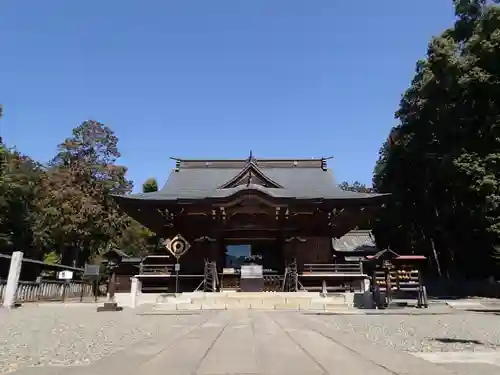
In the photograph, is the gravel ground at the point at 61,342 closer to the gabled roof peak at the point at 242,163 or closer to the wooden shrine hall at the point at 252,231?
the wooden shrine hall at the point at 252,231

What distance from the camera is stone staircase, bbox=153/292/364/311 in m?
16.8

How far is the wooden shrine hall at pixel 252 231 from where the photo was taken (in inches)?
842

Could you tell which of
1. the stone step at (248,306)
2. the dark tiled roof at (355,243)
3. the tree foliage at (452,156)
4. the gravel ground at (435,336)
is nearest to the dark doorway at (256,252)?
the stone step at (248,306)

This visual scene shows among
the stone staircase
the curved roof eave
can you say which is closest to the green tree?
the curved roof eave

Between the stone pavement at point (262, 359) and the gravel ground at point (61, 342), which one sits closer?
the stone pavement at point (262, 359)

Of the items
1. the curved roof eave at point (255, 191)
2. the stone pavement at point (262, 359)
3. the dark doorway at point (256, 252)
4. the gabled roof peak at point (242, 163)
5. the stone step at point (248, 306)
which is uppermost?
the gabled roof peak at point (242, 163)

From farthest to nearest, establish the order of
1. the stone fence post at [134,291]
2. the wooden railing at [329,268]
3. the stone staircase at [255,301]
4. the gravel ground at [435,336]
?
1. the wooden railing at [329,268]
2. the stone fence post at [134,291]
3. the stone staircase at [255,301]
4. the gravel ground at [435,336]

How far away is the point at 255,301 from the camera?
1739cm

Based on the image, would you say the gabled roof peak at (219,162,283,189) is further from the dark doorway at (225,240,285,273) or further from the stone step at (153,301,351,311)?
the stone step at (153,301,351,311)

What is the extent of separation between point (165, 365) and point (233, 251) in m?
20.0

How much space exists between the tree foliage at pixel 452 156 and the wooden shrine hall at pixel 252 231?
25.8ft

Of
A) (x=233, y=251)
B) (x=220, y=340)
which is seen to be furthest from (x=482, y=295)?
(x=220, y=340)

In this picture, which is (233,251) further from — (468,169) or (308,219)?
(468,169)

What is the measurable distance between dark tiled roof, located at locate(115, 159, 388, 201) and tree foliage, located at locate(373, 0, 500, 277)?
858cm
